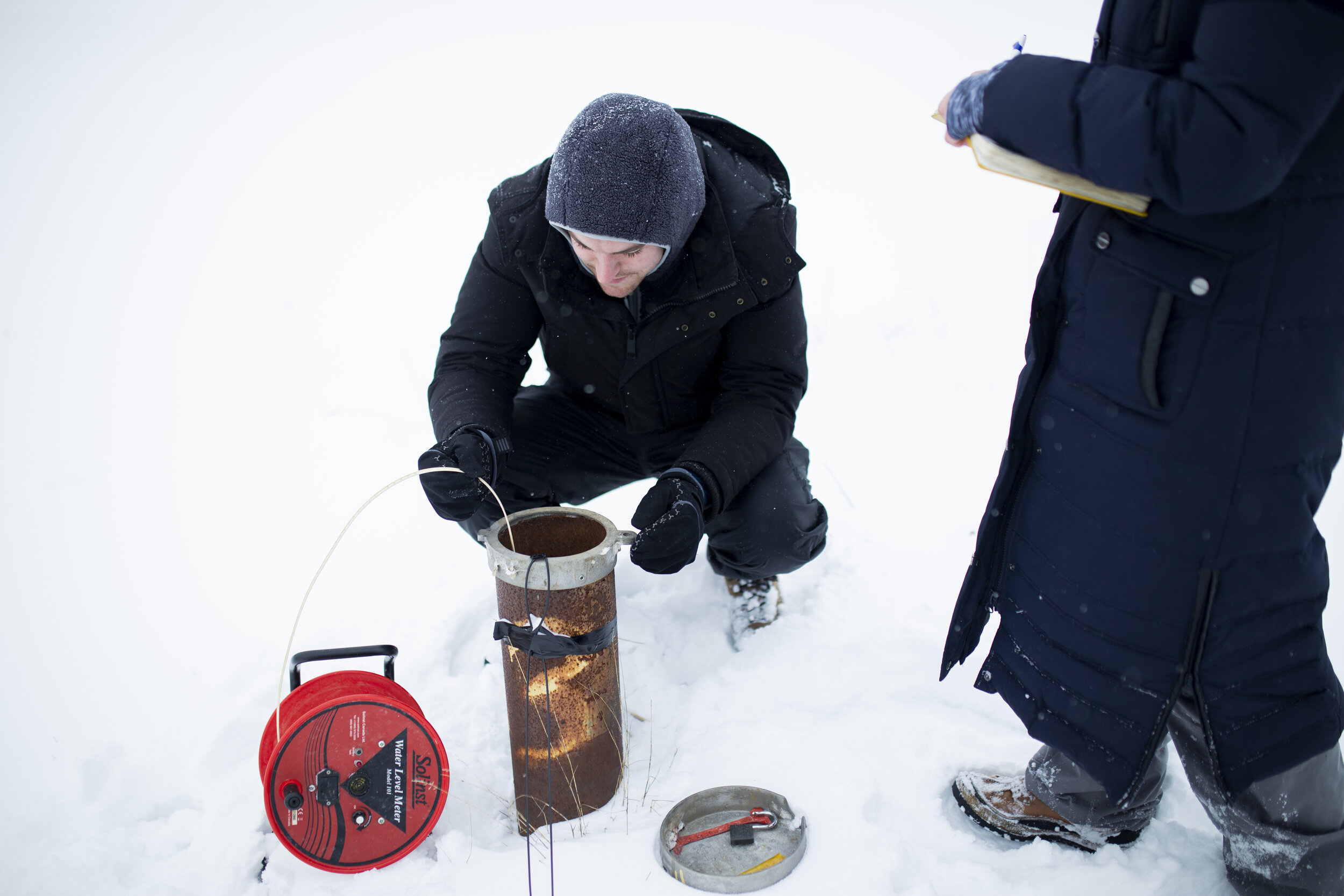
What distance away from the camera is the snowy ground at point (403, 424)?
203cm

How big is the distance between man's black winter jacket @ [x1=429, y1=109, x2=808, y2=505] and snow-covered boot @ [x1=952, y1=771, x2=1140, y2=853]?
987mm

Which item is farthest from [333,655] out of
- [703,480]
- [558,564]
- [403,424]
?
[403,424]

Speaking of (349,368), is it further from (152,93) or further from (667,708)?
(152,93)

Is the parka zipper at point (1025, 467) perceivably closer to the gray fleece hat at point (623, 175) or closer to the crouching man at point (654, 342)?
the crouching man at point (654, 342)

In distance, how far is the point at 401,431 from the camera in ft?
14.6

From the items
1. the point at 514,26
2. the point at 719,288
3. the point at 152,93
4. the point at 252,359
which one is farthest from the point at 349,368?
the point at 514,26

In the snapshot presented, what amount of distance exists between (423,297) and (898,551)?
16.1 ft

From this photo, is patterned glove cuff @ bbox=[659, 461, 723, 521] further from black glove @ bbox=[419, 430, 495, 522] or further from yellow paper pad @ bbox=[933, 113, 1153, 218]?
yellow paper pad @ bbox=[933, 113, 1153, 218]

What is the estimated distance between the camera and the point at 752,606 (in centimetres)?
283

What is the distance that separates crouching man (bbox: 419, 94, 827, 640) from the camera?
2.07 m

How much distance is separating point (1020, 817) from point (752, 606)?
3.60ft

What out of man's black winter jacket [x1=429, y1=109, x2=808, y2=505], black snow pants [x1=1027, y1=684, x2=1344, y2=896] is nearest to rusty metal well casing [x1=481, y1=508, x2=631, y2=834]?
man's black winter jacket [x1=429, y1=109, x2=808, y2=505]

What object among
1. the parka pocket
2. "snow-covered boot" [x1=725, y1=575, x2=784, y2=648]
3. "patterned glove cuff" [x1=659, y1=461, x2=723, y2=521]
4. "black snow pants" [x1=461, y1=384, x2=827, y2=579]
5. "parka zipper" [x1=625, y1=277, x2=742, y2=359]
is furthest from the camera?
Answer: "snow-covered boot" [x1=725, y1=575, x2=784, y2=648]

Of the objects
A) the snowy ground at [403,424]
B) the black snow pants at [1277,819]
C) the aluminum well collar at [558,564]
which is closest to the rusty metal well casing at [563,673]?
the aluminum well collar at [558,564]
